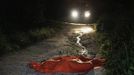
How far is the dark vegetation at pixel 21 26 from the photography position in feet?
57.0

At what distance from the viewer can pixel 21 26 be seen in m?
21.1

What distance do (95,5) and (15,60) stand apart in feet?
58.4

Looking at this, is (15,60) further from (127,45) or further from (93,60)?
(127,45)

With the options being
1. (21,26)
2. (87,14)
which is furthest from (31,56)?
(87,14)

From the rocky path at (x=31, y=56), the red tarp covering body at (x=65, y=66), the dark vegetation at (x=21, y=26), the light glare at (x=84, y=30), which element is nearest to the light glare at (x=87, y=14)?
the dark vegetation at (x=21, y=26)

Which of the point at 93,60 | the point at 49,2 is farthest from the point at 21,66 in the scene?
the point at 49,2

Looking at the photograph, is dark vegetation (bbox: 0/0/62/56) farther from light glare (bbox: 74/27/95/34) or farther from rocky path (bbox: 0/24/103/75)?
light glare (bbox: 74/27/95/34)

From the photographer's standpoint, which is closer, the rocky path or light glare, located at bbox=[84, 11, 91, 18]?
the rocky path

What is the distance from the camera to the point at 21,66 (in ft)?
44.3

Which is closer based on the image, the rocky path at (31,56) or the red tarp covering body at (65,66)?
the red tarp covering body at (65,66)

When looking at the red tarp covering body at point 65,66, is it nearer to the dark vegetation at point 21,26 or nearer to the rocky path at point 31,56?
the rocky path at point 31,56

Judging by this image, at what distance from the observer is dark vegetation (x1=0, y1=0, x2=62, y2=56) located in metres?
17.4

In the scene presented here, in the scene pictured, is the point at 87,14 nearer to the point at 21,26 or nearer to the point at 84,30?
the point at 84,30

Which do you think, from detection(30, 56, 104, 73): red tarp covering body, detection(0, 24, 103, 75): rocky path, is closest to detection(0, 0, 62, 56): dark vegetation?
detection(0, 24, 103, 75): rocky path
